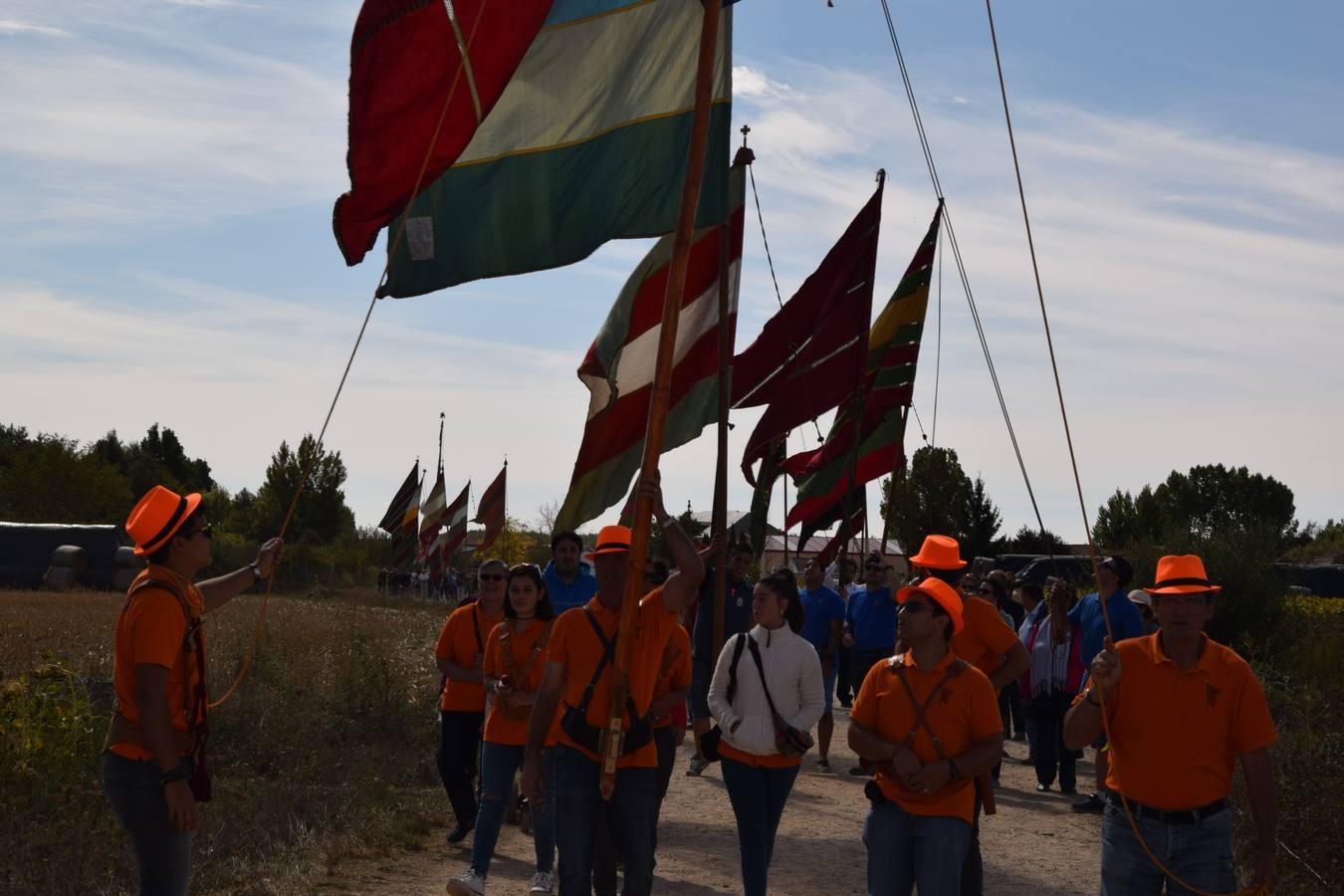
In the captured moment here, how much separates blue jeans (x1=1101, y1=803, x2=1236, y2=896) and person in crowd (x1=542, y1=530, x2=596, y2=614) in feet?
18.9

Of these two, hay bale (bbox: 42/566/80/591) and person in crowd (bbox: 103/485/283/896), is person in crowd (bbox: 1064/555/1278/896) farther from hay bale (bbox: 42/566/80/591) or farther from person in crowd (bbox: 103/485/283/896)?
hay bale (bbox: 42/566/80/591)

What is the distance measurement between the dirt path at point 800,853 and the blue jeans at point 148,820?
3.69m

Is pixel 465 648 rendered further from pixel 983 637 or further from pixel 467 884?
pixel 983 637

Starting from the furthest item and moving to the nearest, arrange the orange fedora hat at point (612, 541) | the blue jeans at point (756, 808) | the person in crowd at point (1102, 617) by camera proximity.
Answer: the person in crowd at point (1102, 617) < the blue jeans at point (756, 808) < the orange fedora hat at point (612, 541)

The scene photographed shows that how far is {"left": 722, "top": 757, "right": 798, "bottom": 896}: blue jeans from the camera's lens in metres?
7.54

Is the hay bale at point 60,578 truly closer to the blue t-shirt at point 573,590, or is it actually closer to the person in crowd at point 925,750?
the blue t-shirt at point 573,590

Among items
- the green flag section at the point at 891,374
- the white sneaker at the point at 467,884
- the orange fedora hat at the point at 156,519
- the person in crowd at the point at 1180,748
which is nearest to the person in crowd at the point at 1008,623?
the green flag section at the point at 891,374

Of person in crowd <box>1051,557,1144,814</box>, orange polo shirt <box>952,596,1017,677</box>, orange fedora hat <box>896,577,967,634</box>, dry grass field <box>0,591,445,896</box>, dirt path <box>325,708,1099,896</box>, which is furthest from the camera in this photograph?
person in crowd <box>1051,557,1144,814</box>

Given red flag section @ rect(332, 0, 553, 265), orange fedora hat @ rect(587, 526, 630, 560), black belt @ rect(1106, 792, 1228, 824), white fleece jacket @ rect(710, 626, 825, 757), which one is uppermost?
red flag section @ rect(332, 0, 553, 265)

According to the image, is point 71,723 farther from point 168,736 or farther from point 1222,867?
point 1222,867

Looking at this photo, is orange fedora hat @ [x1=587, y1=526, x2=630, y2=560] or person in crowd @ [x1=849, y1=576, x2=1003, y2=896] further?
orange fedora hat @ [x1=587, y1=526, x2=630, y2=560]

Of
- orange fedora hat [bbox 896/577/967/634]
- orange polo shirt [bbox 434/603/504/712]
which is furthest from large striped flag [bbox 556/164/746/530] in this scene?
orange fedora hat [bbox 896/577/967/634]

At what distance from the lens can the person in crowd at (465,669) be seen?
33.0 feet

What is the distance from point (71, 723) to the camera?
412 inches
